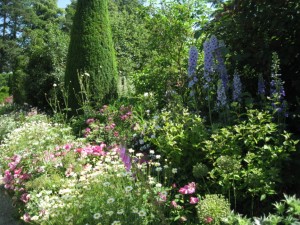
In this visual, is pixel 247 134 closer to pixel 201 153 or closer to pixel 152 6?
pixel 201 153

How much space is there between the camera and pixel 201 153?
2924 mm

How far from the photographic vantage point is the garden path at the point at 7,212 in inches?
145

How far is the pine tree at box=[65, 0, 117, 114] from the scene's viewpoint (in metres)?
6.88

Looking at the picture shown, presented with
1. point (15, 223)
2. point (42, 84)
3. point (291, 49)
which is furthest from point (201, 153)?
point (42, 84)

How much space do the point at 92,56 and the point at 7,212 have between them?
12.5ft

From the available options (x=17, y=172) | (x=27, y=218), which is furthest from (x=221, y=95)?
(x=17, y=172)

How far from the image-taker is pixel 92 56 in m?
6.89

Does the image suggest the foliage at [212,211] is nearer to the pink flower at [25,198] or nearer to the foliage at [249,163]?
the foliage at [249,163]

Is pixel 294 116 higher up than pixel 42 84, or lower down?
lower down

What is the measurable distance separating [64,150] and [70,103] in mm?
3157

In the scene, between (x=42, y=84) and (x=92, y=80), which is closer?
(x=92, y=80)

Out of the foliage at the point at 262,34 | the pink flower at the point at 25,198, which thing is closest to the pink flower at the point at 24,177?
the pink flower at the point at 25,198

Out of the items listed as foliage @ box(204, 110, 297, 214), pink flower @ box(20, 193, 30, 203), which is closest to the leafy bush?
pink flower @ box(20, 193, 30, 203)

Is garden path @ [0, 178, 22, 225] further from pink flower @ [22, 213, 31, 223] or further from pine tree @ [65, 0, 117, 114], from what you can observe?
pine tree @ [65, 0, 117, 114]
